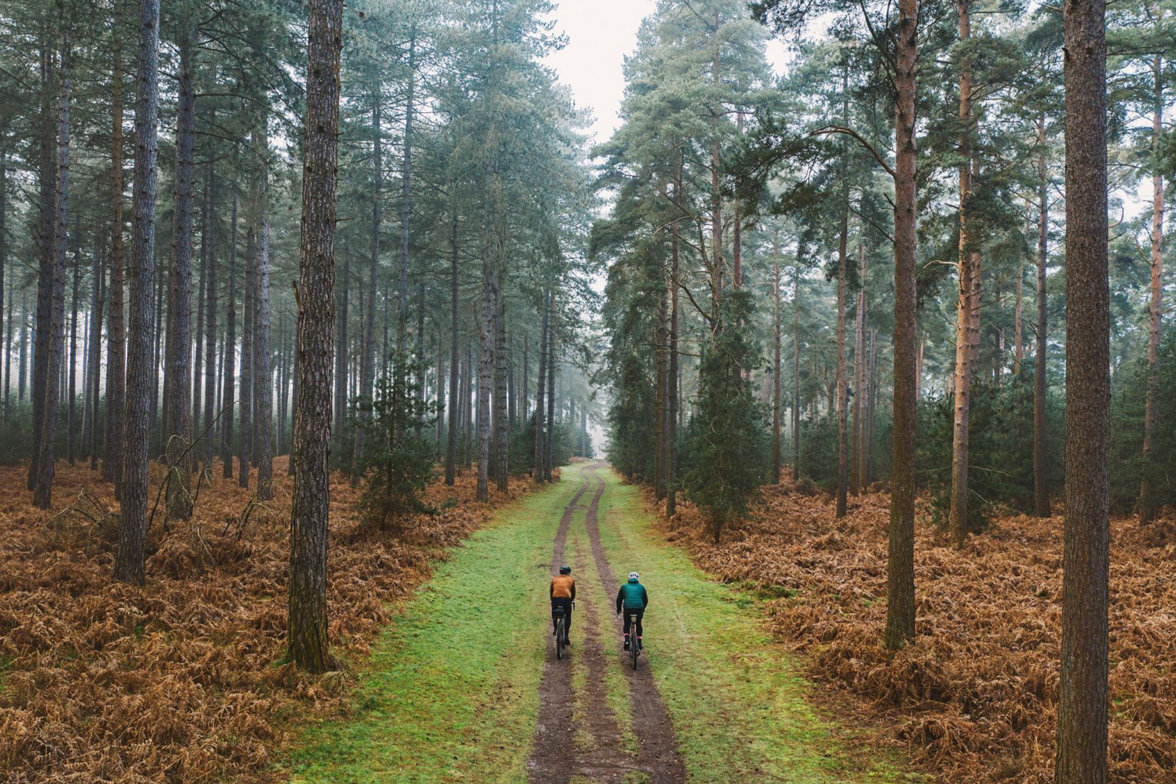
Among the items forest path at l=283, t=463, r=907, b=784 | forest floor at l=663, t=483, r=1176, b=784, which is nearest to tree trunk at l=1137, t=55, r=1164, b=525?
forest floor at l=663, t=483, r=1176, b=784

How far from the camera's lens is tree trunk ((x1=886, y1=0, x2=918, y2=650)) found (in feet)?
29.2

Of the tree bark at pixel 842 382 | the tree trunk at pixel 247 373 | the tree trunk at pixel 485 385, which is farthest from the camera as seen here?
the tree trunk at pixel 485 385

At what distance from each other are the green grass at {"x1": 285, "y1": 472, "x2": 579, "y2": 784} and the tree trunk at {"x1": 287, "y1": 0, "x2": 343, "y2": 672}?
4.11 ft

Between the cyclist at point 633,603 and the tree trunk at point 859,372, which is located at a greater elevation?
the tree trunk at point 859,372

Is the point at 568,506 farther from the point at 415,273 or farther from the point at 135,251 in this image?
the point at 135,251

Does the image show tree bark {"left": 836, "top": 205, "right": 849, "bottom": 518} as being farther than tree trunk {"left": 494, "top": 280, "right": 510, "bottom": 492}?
No

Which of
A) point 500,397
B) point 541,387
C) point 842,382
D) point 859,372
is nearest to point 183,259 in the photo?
point 500,397

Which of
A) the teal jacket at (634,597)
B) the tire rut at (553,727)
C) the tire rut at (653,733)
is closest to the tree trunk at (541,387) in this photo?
the teal jacket at (634,597)

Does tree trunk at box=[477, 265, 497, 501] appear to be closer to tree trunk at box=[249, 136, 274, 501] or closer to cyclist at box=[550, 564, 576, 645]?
tree trunk at box=[249, 136, 274, 501]

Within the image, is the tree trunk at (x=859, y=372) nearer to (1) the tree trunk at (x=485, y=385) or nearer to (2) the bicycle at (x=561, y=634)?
(1) the tree trunk at (x=485, y=385)

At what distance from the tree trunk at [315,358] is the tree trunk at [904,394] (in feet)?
26.2

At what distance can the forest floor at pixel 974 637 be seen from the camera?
6500 millimetres

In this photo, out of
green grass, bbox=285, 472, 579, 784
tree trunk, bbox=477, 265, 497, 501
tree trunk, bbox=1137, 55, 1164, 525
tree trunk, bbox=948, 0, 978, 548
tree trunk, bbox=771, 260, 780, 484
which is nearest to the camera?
green grass, bbox=285, 472, 579, 784

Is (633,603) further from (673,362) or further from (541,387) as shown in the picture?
(541,387)
